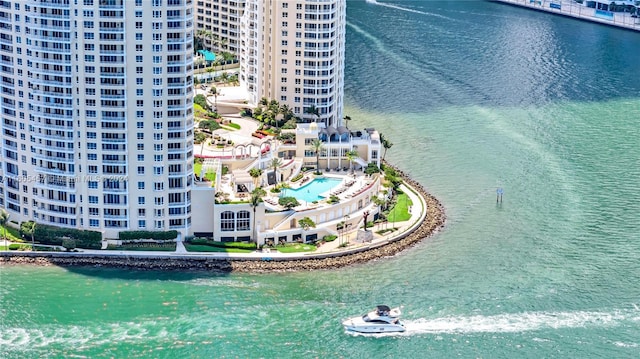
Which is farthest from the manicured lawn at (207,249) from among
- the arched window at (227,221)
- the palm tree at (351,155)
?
the palm tree at (351,155)

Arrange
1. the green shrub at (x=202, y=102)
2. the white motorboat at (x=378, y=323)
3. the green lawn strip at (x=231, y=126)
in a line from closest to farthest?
the white motorboat at (x=378, y=323) → the green lawn strip at (x=231, y=126) → the green shrub at (x=202, y=102)

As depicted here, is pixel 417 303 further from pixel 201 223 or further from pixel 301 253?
pixel 201 223

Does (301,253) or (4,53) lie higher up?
(4,53)

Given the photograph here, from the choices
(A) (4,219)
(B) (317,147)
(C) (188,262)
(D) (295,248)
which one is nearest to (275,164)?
(B) (317,147)

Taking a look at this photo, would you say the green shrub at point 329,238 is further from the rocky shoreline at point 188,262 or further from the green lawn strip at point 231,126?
the green lawn strip at point 231,126

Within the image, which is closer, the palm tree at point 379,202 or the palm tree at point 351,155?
the palm tree at point 379,202

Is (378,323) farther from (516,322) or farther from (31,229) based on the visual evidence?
(31,229)

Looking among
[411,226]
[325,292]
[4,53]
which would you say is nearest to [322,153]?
[411,226]
